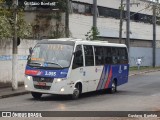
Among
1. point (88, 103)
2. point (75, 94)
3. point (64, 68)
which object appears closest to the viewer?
point (88, 103)

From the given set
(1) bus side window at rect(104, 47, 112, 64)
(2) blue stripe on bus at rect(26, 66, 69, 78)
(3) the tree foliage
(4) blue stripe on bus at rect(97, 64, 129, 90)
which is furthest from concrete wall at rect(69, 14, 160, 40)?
(2) blue stripe on bus at rect(26, 66, 69, 78)

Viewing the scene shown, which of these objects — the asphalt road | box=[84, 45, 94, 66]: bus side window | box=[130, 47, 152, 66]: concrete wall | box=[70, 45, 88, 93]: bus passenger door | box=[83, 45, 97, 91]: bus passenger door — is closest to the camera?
the asphalt road

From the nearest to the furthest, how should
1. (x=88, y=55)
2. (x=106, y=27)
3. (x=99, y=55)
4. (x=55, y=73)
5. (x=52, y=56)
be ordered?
(x=55, y=73), (x=52, y=56), (x=88, y=55), (x=99, y=55), (x=106, y=27)

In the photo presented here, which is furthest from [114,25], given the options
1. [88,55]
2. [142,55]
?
[88,55]

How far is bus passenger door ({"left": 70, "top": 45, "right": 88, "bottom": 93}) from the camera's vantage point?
20.4 metres

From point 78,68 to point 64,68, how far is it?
982 millimetres

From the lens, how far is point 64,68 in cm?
1995

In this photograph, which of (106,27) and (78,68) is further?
(106,27)

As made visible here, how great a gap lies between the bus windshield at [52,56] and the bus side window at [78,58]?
1.02 feet

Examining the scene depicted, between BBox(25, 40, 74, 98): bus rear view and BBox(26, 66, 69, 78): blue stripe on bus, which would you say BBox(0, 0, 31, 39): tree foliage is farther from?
BBox(26, 66, 69, 78): blue stripe on bus

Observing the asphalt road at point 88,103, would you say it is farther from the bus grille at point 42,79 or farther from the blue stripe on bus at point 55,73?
the blue stripe on bus at point 55,73

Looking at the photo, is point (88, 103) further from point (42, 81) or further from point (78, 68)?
point (42, 81)

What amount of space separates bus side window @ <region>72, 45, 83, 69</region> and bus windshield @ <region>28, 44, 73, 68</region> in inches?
12.2

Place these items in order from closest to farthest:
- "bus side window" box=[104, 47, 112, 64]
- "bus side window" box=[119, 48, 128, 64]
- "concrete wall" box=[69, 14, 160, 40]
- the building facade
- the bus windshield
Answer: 1. the bus windshield
2. "bus side window" box=[104, 47, 112, 64]
3. "bus side window" box=[119, 48, 128, 64]
4. "concrete wall" box=[69, 14, 160, 40]
5. the building facade
